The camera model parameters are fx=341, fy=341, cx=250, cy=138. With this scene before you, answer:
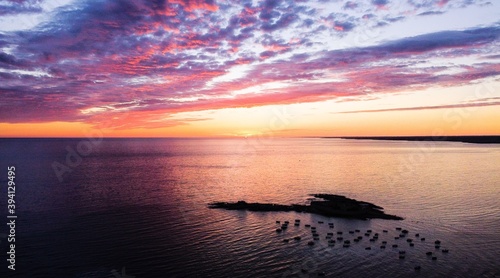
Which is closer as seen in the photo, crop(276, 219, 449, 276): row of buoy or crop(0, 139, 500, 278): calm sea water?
crop(0, 139, 500, 278): calm sea water

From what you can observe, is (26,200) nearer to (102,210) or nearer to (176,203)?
(102,210)

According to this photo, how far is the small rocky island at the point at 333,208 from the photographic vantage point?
2291 inches

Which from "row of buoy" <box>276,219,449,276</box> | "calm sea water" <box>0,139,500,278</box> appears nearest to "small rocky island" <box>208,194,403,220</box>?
"calm sea water" <box>0,139,500,278</box>

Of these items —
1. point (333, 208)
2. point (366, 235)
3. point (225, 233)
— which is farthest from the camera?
point (333, 208)

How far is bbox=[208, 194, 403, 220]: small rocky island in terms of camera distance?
58188 mm

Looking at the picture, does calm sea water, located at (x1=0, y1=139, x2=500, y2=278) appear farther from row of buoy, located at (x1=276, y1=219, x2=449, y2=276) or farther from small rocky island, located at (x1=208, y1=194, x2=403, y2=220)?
small rocky island, located at (x1=208, y1=194, x2=403, y2=220)

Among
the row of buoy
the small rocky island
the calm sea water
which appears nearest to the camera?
the calm sea water

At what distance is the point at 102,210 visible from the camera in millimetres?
60875

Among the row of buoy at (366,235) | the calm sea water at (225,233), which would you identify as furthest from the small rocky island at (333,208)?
the row of buoy at (366,235)

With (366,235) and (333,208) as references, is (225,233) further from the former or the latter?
(333,208)

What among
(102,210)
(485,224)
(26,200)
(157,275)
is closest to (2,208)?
(26,200)

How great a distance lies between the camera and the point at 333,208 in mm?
61906

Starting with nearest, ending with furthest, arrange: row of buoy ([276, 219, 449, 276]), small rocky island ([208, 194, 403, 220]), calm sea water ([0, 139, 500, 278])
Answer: calm sea water ([0, 139, 500, 278]), row of buoy ([276, 219, 449, 276]), small rocky island ([208, 194, 403, 220])

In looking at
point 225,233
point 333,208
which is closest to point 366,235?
point 333,208
